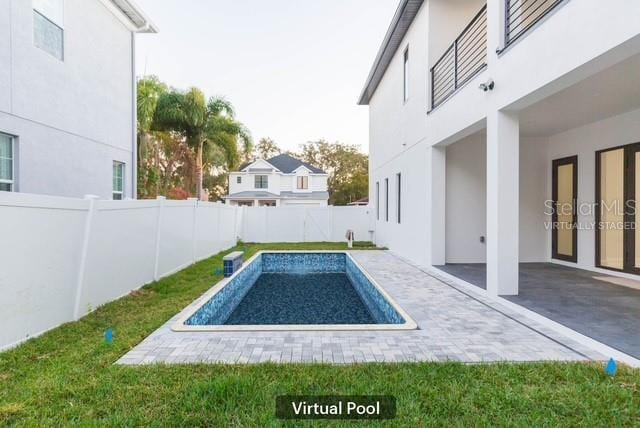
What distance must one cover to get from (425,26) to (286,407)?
903 cm

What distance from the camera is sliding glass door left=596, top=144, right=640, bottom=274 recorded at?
708 centimetres

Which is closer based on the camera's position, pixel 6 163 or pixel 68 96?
pixel 6 163

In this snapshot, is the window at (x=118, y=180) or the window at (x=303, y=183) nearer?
the window at (x=118, y=180)

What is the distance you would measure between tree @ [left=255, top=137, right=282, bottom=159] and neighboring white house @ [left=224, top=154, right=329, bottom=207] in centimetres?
1440

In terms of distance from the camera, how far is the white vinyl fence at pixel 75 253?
12.7 feet

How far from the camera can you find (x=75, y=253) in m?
Answer: 4.87

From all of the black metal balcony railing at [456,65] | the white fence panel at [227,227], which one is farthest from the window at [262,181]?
the black metal balcony railing at [456,65]

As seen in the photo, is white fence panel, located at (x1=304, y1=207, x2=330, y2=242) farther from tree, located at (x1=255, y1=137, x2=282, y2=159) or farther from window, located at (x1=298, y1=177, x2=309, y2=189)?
tree, located at (x1=255, y1=137, x2=282, y2=159)

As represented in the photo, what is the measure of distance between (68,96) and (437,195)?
28.8ft

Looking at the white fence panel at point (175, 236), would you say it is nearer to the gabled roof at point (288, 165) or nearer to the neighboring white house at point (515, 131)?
the neighboring white house at point (515, 131)

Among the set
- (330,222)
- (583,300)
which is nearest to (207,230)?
(330,222)

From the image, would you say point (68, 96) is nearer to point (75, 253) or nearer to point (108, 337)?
point (75, 253)

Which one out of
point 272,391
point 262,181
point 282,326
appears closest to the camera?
point 272,391

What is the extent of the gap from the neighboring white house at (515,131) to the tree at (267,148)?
37.4 metres
